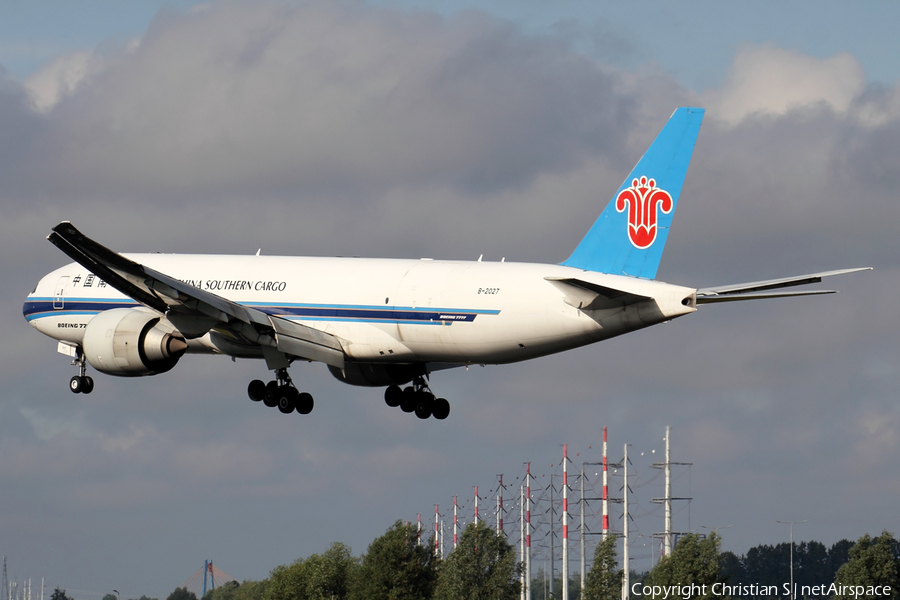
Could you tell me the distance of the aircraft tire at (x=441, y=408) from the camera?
55.0 metres

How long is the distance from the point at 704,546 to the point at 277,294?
6477 cm

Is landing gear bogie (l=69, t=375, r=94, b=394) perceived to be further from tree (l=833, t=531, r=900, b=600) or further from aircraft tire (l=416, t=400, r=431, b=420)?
tree (l=833, t=531, r=900, b=600)

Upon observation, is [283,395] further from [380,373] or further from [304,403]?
[380,373]

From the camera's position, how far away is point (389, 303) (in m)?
49.1

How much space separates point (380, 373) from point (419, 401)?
78.4 inches

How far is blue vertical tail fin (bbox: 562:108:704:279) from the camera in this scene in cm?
4606

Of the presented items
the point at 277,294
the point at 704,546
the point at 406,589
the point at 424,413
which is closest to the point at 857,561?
the point at 704,546

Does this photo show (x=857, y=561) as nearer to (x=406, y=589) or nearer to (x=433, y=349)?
(x=406, y=589)

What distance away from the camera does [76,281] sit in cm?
5569

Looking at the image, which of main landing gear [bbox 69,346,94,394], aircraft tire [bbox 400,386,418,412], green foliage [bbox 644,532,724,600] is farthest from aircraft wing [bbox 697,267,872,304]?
green foliage [bbox 644,532,724,600]

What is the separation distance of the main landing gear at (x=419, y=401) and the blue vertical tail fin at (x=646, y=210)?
10958mm

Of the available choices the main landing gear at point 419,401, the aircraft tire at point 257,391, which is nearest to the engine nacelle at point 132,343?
the aircraft tire at point 257,391

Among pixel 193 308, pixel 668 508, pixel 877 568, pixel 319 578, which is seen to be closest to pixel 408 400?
pixel 193 308

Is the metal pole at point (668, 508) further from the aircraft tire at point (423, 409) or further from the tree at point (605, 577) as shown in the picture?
the aircraft tire at point (423, 409)
